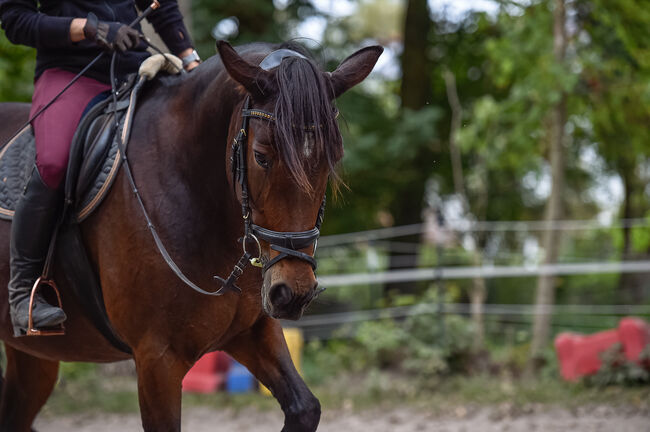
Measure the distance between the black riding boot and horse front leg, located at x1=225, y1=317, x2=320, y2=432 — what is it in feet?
2.65

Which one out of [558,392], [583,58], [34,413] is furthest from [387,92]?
[34,413]

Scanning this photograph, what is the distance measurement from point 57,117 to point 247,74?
106cm

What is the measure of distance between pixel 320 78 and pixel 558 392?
5848 mm

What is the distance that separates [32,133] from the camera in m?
3.39

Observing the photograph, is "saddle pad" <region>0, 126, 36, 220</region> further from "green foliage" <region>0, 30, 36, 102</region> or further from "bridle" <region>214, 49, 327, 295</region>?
"green foliage" <region>0, 30, 36, 102</region>

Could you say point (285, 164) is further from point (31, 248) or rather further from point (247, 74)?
point (31, 248)

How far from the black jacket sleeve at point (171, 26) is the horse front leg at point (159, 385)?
1.59 metres

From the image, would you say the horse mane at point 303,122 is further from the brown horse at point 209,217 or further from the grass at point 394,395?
the grass at point 394,395

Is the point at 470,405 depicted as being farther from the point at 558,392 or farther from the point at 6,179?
the point at 6,179

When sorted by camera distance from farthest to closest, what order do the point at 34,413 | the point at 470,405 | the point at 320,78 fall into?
the point at 470,405
the point at 34,413
the point at 320,78

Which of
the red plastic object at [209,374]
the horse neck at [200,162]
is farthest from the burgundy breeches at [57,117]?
the red plastic object at [209,374]

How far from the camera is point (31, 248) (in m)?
3.12

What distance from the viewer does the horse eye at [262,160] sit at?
99.4 inches

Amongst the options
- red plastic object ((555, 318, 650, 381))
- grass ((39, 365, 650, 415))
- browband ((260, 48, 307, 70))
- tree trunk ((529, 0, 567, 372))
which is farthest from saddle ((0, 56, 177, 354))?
tree trunk ((529, 0, 567, 372))
